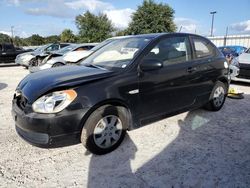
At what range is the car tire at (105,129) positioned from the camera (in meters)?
3.03

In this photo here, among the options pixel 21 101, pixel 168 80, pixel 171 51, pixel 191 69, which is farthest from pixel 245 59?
pixel 21 101

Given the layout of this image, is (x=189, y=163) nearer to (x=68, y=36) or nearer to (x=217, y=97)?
(x=217, y=97)

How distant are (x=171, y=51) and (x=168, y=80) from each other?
21.3 inches

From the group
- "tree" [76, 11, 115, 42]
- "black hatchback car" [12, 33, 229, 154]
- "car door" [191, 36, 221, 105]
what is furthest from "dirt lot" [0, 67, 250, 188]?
"tree" [76, 11, 115, 42]

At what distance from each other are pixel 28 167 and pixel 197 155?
2194mm

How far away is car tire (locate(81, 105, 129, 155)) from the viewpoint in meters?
3.03

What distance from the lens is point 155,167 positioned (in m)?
2.95

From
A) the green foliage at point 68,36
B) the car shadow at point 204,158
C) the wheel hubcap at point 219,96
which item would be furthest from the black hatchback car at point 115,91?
the green foliage at point 68,36

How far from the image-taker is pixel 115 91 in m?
3.14

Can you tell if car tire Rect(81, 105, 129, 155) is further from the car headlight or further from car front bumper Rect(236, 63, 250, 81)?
car front bumper Rect(236, 63, 250, 81)

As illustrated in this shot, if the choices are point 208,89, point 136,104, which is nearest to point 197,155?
point 136,104

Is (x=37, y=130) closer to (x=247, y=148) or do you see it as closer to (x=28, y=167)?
(x=28, y=167)

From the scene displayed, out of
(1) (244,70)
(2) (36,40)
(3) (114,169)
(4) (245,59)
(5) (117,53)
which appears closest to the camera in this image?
(3) (114,169)

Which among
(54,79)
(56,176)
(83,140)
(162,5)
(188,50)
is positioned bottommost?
(56,176)
